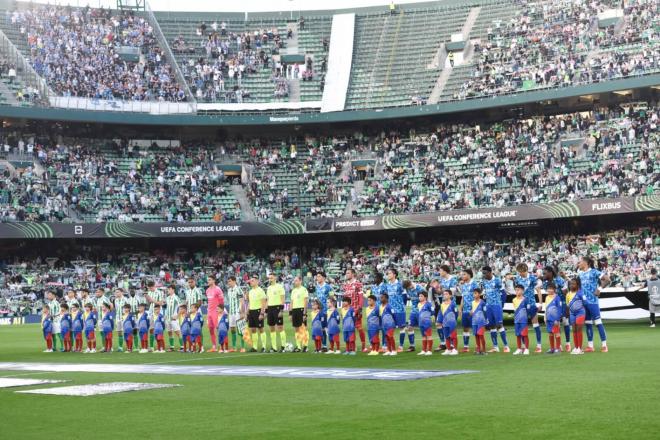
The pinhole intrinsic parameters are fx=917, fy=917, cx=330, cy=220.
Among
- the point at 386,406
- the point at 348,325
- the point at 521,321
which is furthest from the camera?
the point at 348,325

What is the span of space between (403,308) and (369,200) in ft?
107

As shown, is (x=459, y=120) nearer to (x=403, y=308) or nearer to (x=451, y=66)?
(x=451, y=66)

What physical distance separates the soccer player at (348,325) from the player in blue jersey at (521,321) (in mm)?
4031

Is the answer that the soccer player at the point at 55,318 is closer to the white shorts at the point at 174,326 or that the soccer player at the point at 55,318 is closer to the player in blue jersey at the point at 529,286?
the white shorts at the point at 174,326

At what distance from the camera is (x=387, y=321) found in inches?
848

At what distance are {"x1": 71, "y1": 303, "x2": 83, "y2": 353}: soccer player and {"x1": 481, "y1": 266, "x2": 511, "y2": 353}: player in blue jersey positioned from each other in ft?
43.1

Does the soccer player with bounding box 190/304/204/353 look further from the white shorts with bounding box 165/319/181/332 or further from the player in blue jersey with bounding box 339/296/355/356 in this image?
the player in blue jersey with bounding box 339/296/355/356

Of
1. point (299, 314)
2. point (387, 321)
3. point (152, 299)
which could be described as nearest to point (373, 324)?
point (387, 321)

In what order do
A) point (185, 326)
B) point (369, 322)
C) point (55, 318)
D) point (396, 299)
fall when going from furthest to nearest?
point (55, 318)
point (185, 326)
point (396, 299)
point (369, 322)

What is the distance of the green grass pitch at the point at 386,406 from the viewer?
10141mm

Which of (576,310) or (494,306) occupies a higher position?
(494,306)

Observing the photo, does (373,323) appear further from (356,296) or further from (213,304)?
(213,304)

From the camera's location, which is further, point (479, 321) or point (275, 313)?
point (275, 313)

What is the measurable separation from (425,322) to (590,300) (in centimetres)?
375
